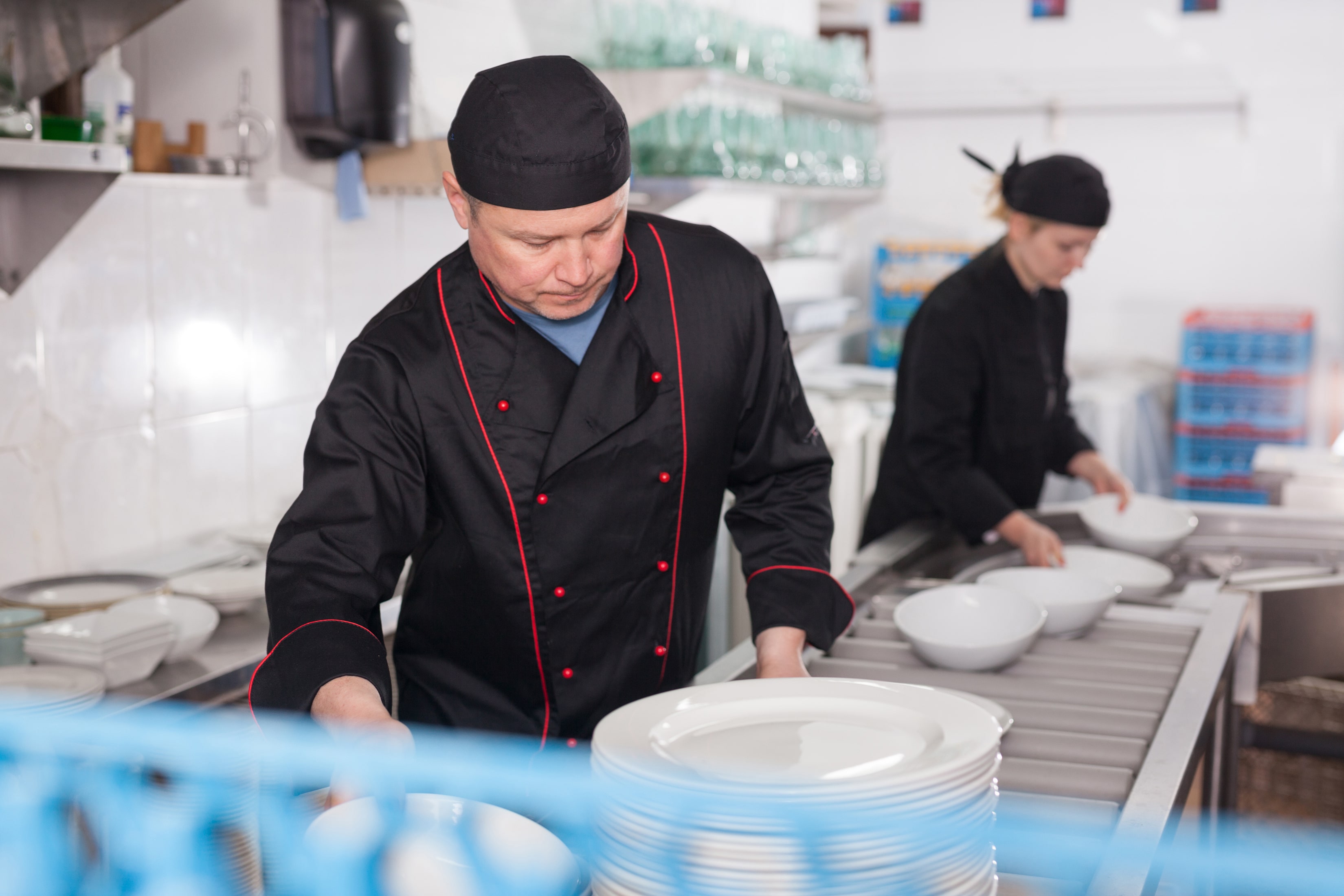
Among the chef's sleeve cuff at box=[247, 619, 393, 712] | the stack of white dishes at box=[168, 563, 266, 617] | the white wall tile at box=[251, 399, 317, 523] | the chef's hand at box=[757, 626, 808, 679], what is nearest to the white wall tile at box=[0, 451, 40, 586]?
the stack of white dishes at box=[168, 563, 266, 617]

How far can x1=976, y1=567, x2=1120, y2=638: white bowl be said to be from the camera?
66.2 inches

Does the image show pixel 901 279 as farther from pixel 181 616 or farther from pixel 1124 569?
pixel 181 616

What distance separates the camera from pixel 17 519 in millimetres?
2264

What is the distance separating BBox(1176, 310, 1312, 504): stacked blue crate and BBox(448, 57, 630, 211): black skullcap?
183 inches

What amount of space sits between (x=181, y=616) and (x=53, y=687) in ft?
1.01

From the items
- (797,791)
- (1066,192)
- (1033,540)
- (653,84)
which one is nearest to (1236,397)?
(653,84)

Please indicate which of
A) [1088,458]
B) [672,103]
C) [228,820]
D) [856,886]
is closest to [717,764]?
[856,886]

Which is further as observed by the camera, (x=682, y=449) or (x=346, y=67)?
(x=346, y=67)

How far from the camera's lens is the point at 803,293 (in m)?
5.70

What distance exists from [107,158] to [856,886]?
1667 millimetres

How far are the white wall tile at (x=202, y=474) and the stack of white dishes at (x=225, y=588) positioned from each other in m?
0.30

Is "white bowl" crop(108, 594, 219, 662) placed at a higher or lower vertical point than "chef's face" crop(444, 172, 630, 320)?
lower

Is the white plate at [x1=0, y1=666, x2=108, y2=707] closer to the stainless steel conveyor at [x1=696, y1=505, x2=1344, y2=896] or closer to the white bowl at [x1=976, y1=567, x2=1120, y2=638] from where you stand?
the stainless steel conveyor at [x1=696, y1=505, x2=1344, y2=896]

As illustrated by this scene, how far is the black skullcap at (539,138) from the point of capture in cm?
124
